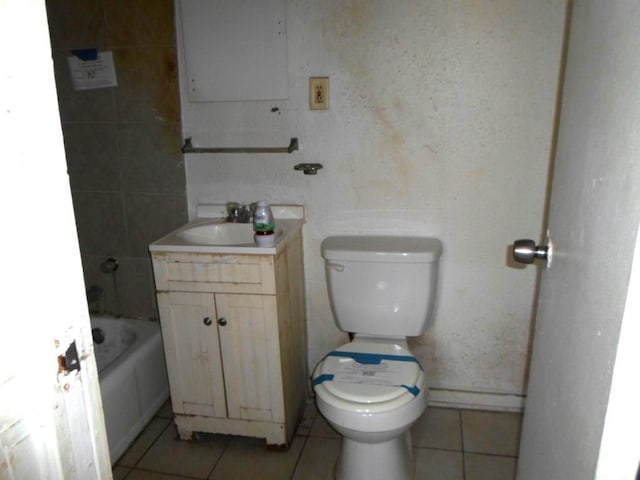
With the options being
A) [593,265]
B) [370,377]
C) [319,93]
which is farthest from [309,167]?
[593,265]

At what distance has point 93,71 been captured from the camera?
206cm

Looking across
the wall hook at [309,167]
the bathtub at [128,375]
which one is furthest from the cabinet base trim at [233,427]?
the wall hook at [309,167]

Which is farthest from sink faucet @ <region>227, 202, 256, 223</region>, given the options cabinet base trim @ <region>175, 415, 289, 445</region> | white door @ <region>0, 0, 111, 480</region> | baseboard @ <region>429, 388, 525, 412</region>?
white door @ <region>0, 0, 111, 480</region>

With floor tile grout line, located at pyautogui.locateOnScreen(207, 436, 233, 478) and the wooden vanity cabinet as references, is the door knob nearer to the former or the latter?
the wooden vanity cabinet

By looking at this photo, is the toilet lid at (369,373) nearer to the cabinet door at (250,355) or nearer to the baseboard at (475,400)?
the cabinet door at (250,355)

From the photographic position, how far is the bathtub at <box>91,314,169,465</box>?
1.90 metres

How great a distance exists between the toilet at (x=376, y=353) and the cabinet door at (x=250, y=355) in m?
0.21

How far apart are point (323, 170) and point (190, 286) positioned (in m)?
Answer: 0.67

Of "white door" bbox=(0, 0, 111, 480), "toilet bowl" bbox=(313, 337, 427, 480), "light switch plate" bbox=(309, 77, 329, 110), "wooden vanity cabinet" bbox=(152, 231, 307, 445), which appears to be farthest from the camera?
"light switch plate" bbox=(309, 77, 329, 110)

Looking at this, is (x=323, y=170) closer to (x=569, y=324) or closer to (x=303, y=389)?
(x=303, y=389)

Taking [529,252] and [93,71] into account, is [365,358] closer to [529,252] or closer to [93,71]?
[529,252]

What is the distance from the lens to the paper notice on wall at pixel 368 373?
1.65 m

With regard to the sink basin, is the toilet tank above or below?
below

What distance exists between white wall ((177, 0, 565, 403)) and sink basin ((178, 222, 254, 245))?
139mm
